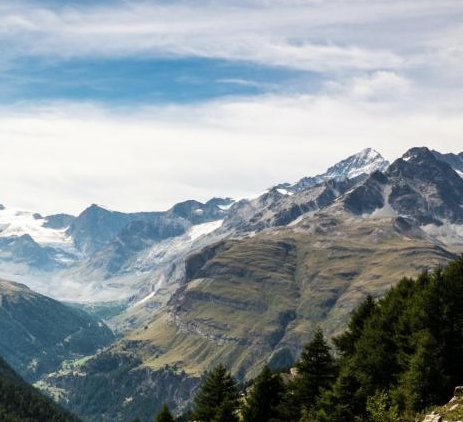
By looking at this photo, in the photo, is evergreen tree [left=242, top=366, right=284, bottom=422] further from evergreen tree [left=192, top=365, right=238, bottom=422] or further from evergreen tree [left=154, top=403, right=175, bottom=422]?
evergreen tree [left=154, top=403, right=175, bottom=422]

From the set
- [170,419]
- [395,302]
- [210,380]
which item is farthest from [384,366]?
[170,419]

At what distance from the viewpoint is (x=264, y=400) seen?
7425 centimetres

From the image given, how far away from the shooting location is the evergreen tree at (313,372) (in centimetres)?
6988

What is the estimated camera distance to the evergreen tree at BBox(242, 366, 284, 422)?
7350cm

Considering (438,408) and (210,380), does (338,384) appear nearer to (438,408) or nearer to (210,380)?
(438,408)

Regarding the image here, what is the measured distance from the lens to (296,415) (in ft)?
226

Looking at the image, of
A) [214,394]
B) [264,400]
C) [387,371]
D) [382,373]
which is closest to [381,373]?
[382,373]

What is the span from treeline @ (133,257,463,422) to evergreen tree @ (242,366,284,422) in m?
0.11

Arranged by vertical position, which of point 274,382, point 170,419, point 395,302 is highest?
point 395,302

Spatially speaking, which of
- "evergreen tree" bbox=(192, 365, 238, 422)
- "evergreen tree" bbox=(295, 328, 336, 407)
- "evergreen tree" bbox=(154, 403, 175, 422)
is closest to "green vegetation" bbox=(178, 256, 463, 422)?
"evergreen tree" bbox=(295, 328, 336, 407)

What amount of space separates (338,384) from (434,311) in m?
12.8

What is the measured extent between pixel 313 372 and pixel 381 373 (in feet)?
23.0

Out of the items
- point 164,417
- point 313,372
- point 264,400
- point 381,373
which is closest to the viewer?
point 381,373

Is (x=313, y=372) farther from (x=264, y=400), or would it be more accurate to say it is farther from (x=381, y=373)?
(x=264, y=400)
